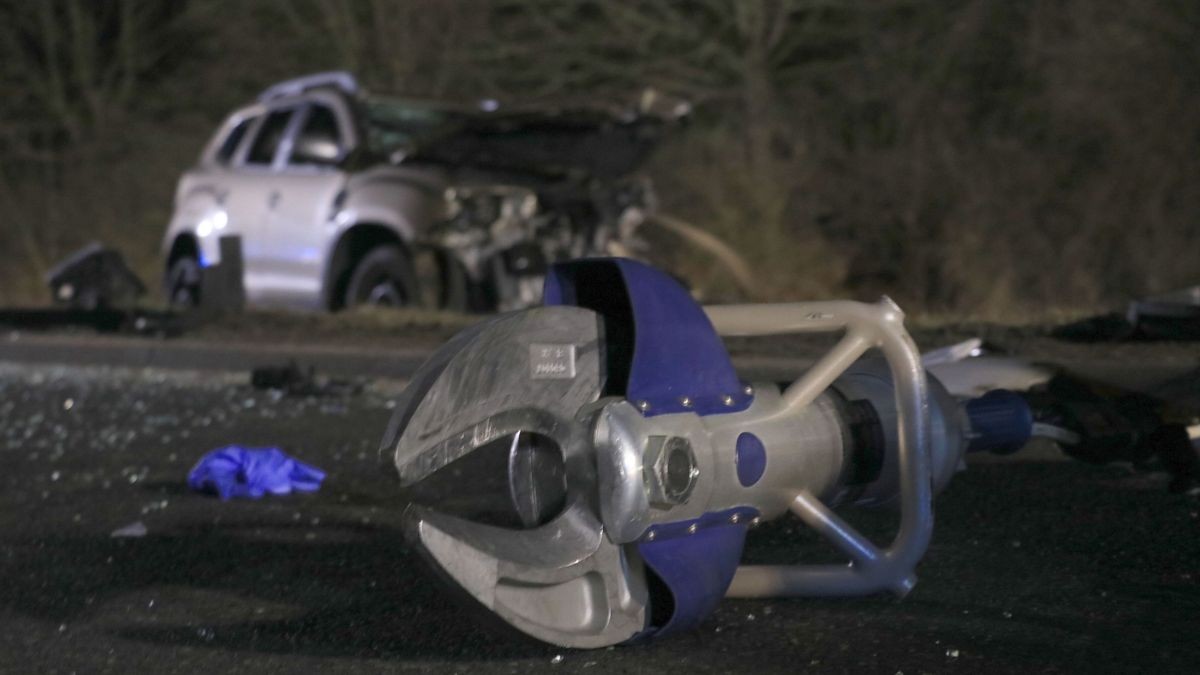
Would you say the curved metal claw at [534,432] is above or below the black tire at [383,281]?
above

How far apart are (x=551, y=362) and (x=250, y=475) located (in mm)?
2749

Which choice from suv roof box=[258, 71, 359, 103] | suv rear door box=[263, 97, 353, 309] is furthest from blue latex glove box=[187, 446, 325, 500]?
suv roof box=[258, 71, 359, 103]

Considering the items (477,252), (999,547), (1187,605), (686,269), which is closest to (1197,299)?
(999,547)

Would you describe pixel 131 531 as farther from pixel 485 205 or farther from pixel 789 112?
pixel 789 112

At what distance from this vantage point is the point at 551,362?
3986mm

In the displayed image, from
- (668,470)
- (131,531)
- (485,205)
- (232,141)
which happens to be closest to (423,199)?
(485,205)

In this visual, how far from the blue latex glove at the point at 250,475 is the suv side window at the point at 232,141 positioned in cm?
794

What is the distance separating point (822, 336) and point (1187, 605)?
487cm

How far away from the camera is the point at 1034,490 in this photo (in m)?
6.05

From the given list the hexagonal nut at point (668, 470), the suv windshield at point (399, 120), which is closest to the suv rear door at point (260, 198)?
the suv windshield at point (399, 120)

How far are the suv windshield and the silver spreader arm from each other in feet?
28.0

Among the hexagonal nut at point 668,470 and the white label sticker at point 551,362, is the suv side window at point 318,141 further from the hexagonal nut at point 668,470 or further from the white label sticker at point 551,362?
the hexagonal nut at point 668,470

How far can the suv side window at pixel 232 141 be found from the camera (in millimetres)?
14164

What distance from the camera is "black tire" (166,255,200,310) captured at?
1452 centimetres
